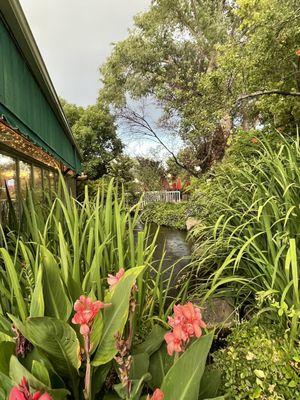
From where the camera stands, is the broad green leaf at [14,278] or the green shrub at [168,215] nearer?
the broad green leaf at [14,278]

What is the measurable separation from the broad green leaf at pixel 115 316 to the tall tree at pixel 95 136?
61.2 ft

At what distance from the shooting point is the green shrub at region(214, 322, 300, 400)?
52.6 inches

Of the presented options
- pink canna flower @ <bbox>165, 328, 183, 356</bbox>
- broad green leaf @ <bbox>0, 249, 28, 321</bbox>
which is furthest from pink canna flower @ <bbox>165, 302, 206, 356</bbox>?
broad green leaf @ <bbox>0, 249, 28, 321</bbox>

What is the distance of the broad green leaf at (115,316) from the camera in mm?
1063

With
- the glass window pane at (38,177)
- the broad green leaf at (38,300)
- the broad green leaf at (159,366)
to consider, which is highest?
the glass window pane at (38,177)

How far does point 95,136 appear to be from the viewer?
1961 cm

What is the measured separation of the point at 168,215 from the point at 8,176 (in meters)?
8.62

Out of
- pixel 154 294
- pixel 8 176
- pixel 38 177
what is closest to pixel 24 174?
pixel 8 176

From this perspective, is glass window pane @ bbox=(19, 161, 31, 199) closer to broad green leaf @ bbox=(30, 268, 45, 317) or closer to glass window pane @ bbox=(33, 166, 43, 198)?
glass window pane @ bbox=(33, 166, 43, 198)

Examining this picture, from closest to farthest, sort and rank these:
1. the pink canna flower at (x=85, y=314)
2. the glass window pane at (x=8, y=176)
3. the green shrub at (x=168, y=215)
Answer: the pink canna flower at (x=85, y=314)
the glass window pane at (x=8, y=176)
the green shrub at (x=168, y=215)

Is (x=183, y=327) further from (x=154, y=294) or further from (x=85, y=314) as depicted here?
(x=154, y=294)

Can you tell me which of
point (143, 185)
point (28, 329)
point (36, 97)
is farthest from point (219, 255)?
point (143, 185)

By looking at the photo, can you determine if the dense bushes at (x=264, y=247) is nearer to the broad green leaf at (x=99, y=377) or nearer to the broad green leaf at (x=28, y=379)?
the broad green leaf at (x=99, y=377)

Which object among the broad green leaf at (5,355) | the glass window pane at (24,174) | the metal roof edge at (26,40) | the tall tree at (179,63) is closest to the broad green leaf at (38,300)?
the broad green leaf at (5,355)
